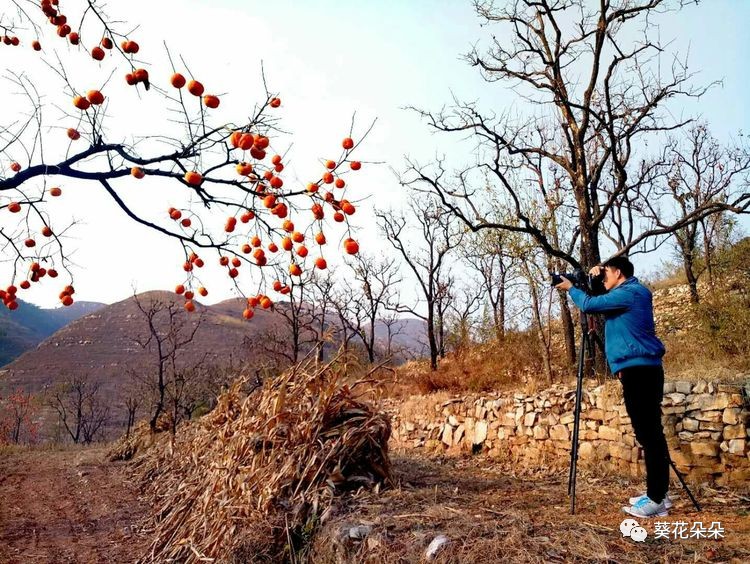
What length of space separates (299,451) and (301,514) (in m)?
0.47

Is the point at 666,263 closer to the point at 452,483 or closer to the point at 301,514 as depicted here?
the point at 452,483

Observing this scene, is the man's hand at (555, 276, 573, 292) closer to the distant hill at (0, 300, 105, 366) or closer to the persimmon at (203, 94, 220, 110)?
the persimmon at (203, 94, 220, 110)

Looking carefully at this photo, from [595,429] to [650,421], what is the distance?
9.33 ft

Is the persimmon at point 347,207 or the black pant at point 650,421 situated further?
the black pant at point 650,421

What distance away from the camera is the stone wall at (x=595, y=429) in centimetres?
497

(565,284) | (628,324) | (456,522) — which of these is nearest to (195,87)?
(456,522)

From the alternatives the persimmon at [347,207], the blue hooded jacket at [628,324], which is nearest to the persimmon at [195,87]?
the persimmon at [347,207]

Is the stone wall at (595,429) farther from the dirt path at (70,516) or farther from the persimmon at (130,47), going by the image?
the persimmon at (130,47)

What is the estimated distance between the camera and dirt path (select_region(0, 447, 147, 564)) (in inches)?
173

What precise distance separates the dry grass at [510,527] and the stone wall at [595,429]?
81 centimetres

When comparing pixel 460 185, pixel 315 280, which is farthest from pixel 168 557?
pixel 315 280

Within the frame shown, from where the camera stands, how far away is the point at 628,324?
3521 mm

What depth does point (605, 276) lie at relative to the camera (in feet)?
12.8

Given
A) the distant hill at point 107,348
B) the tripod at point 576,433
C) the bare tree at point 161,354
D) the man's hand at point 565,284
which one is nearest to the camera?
the tripod at point 576,433
